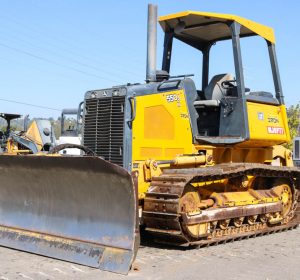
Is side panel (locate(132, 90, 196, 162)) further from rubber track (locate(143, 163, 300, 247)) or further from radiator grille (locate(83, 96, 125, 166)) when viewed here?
rubber track (locate(143, 163, 300, 247))

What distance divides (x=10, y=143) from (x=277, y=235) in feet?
40.8

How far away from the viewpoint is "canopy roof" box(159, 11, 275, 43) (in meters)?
8.42

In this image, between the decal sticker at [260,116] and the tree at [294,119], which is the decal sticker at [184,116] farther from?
the tree at [294,119]

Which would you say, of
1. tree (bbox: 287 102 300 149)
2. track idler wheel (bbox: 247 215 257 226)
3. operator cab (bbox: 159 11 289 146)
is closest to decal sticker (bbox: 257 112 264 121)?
operator cab (bbox: 159 11 289 146)

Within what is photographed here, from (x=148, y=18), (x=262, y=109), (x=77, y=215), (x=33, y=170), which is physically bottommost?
(x=77, y=215)

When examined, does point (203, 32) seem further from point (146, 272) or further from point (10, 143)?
point (10, 143)

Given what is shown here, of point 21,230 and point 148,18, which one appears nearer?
point 21,230

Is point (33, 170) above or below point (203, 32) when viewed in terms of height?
below

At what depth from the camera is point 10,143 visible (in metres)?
18.9

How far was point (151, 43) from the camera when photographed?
27.2 ft

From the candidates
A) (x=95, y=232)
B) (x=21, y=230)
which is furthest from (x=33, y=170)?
(x=95, y=232)

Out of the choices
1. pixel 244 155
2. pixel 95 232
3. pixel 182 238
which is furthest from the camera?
pixel 244 155

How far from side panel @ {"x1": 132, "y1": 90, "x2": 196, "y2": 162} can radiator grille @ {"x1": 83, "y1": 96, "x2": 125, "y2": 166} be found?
23 cm

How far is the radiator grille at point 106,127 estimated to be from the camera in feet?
25.0
